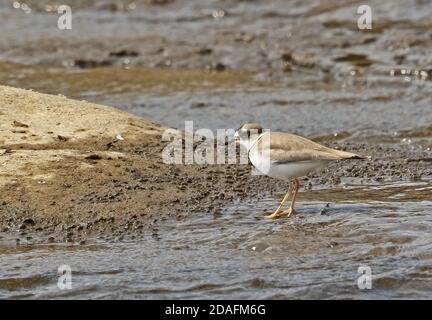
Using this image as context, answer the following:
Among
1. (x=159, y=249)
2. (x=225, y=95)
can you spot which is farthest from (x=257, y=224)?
(x=225, y=95)

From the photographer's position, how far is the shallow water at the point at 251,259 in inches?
273

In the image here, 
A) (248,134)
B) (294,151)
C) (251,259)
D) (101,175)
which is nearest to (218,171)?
(248,134)

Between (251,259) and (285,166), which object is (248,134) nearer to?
(285,166)

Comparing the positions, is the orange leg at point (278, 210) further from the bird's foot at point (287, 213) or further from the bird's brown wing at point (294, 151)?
the bird's brown wing at point (294, 151)

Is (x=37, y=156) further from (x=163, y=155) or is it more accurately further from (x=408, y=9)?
(x=408, y=9)

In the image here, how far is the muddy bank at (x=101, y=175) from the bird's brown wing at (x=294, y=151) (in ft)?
2.58

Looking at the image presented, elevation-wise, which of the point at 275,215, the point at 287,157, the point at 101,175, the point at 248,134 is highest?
the point at 248,134

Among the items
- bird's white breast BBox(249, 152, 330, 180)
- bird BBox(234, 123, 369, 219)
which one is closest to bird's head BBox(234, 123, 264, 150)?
bird BBox(234, 123, 369, 219)

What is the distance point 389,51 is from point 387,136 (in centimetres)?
497

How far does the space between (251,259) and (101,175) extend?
215 cm

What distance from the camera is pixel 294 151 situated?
27.6 ft

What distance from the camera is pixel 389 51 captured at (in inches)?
659

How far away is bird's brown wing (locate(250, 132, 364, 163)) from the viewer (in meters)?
8.35

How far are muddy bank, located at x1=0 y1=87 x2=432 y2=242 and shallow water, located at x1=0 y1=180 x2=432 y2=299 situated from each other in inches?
13.3
